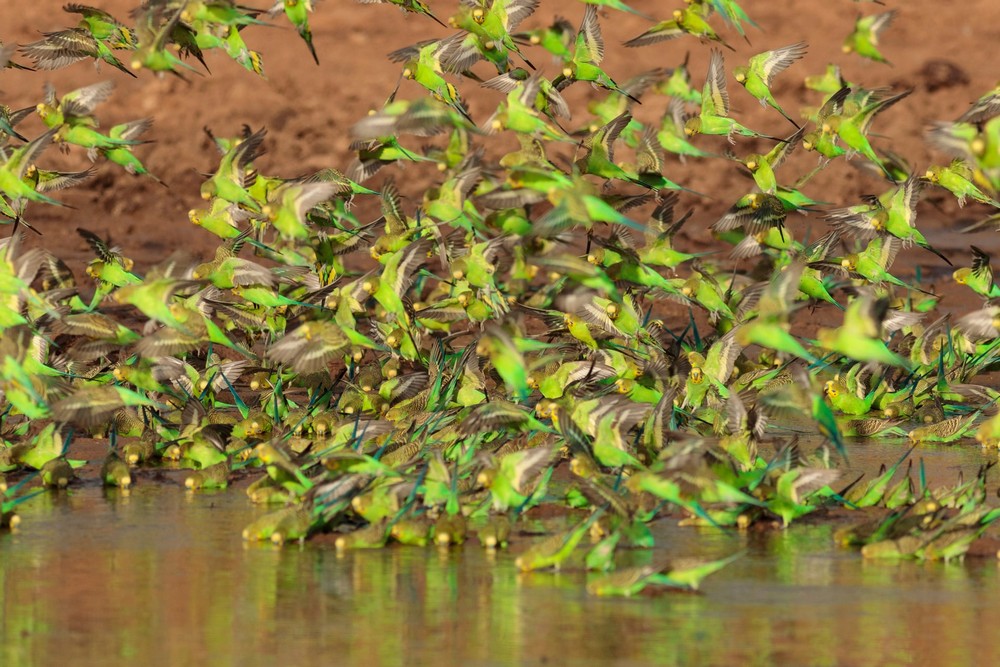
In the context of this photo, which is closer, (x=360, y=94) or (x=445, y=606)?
(x=445, y=606)

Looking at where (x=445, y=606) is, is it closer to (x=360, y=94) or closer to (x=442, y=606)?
(x=442, y=606)

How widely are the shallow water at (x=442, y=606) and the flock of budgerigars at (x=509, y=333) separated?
0.22 m

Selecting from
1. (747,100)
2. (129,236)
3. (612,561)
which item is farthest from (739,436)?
(747,100)

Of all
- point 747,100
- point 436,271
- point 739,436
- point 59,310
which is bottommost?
point 739,436

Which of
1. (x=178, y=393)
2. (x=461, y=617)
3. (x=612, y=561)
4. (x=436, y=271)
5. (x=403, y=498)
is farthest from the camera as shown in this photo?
(x=436, y=271)

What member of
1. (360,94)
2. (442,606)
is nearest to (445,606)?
(442,606)

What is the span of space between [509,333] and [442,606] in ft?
7.00

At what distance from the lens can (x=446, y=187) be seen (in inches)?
351

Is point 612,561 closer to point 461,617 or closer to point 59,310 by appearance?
point 461,617

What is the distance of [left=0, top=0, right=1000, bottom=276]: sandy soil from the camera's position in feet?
61.7

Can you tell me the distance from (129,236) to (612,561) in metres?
11.5

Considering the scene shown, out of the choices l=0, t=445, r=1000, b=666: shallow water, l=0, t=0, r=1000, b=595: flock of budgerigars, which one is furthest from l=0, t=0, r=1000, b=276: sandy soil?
l=0, t=445, r=1000, b=666: shallow water

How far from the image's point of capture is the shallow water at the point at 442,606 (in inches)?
244

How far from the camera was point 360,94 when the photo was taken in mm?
20203
